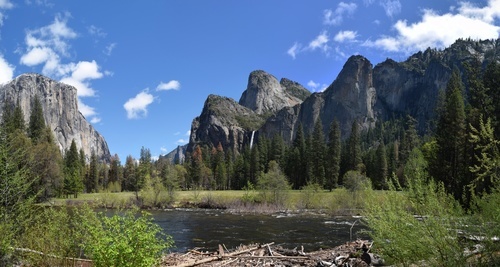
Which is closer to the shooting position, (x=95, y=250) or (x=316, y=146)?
(x=95, y=250)

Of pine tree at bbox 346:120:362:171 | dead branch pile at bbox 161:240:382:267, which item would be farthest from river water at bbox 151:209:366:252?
pine tree at bbox 346:120:362:171

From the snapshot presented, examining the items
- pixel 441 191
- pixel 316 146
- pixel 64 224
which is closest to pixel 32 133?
pixel 316 146

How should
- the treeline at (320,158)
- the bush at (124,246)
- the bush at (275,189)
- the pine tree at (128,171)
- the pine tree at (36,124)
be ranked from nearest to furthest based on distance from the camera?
the bush at (124,246) → the treeline at (320,158) → the bush at (275,189) → the pine tree at (36,124) → the pine tree at (128,171)

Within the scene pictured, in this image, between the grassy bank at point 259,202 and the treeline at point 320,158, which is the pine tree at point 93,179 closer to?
the treeline at point 320,158

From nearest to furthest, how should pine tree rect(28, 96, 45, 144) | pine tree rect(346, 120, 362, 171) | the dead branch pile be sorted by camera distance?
1. the dead branch pile
2. pine tree rect(28, 96, 45, 144)
3. pine tree rect(346, 120, 362, 171)

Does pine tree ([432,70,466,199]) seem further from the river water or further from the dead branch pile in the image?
the dead branch pile

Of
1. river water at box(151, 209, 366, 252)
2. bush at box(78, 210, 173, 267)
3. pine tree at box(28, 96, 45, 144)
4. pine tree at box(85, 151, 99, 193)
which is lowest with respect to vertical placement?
river water at box(151, 209, 366, 252)

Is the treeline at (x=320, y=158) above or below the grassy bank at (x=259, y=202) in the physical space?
above

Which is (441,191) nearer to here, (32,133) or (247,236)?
(247,236)

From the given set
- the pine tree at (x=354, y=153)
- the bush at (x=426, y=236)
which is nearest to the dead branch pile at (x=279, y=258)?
the bush at (x=426, y=236)

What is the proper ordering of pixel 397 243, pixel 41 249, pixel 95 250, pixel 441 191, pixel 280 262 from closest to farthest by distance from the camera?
pixel 397 243, pixel 95 250, pixel 441 191, pixel 41 249, pixel 280 262

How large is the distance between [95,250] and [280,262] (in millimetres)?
7332

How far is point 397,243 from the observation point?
8.04m

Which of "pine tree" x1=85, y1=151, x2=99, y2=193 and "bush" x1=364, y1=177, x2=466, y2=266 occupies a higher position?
"pine tree" x1=85, y1=151, x2=99, y2=193
